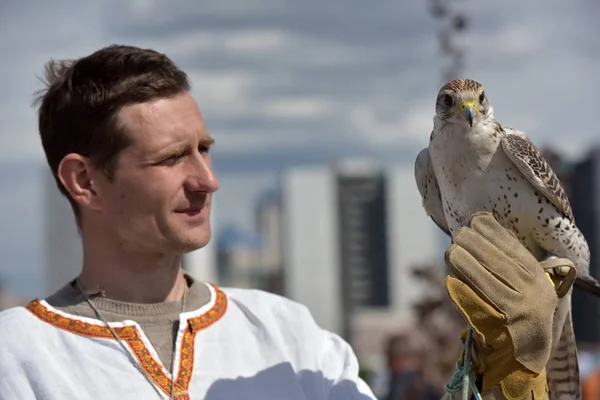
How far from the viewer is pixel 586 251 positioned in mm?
2584

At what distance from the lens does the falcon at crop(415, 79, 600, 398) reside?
7.88 feet

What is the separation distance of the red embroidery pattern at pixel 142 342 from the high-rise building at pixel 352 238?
78.8 m

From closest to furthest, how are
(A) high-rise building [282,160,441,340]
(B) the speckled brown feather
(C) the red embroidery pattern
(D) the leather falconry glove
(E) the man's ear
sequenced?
(D) the leather falconry glove, (C) the red embroidery pattern, (E) the man's ear, (B) the speckled brown feather, (A) high-rise building [282,160,441,340]

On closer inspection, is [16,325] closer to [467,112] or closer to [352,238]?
[467,112]

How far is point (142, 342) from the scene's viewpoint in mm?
2227

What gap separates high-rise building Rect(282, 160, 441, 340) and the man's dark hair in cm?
7874

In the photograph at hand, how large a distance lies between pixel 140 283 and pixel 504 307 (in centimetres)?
89

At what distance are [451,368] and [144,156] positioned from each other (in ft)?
16.7

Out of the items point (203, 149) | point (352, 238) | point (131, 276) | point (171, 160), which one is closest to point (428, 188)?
point (203, 149)

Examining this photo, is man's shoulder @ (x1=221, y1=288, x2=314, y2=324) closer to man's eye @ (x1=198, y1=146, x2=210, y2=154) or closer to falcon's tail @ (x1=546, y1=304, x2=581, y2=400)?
man's eye @ (x1=198, y1=146, x2=210, y2=154)

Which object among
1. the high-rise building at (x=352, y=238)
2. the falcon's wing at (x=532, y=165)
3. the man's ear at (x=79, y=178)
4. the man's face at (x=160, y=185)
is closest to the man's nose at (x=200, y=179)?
the man's face at (x=160, y=185)

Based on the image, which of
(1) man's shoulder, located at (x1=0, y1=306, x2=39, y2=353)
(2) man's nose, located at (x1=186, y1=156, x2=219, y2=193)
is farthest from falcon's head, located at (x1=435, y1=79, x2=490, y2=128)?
(1) man's shoulder, located at (x1=0, y1=306, x2=39, y2=353)

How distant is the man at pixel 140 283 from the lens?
2.17m

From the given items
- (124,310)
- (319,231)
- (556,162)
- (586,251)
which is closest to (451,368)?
(556,162)
